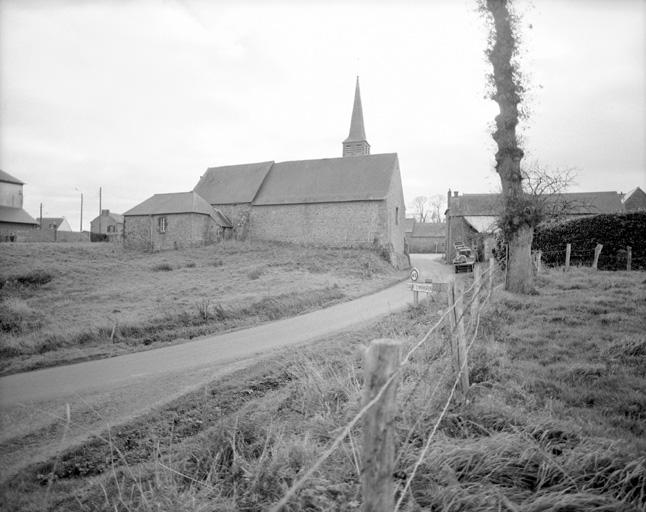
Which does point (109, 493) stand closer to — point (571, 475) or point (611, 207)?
point (571, 475)

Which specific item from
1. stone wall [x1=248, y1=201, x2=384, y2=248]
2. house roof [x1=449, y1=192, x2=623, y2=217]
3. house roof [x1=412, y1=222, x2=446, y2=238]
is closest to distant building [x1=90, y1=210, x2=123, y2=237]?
stone wall [x1=248, y1=201, x2=384, y2=248]

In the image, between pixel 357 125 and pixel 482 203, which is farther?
pixel 482 203

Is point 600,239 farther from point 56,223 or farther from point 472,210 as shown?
point 56,223

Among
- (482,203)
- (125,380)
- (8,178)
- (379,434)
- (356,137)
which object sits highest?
(356,137)

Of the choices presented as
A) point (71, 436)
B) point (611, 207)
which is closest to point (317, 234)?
point (71, 436)

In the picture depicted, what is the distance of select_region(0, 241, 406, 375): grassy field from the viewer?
10859 millimetres

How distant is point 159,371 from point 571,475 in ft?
24.9

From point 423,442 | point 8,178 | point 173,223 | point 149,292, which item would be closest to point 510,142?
point 423,442

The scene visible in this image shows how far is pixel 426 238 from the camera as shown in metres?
75.6

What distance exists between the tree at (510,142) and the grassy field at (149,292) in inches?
288

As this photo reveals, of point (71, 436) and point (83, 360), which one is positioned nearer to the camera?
point (71, 436)

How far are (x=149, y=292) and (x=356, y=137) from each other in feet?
104

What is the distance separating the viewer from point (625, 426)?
3.93 meters

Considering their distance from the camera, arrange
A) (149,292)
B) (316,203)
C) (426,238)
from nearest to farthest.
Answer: (149,292), (316,203), (426,238)
